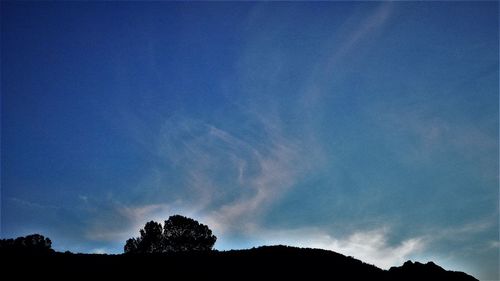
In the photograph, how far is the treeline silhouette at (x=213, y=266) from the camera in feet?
101

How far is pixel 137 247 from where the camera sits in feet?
225

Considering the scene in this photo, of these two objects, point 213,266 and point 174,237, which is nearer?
point 213,266

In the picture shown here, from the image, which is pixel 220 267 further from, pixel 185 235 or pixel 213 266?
pixel 185 235

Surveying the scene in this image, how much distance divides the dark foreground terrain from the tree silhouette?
98.0 ft

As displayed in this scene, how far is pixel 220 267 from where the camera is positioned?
3381cm

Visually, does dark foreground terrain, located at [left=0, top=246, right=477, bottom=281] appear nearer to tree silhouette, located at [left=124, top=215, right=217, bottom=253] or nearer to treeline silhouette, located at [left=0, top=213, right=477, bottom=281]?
treeline silhouette, located at [left=0, top=213, right=477, bottom=281]

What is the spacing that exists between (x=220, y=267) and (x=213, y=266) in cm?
75

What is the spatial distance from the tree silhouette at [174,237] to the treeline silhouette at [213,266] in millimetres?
29745

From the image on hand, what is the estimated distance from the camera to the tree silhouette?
6619 centimetres

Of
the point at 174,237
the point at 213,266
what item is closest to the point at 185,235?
the point at 174,237

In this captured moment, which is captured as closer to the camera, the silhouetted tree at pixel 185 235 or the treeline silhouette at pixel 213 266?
the treeline silhouette at pixel 213 266

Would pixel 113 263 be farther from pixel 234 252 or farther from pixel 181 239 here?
pixel 181 239

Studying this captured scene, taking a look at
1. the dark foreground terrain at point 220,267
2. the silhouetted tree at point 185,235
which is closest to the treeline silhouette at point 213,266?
the dark foreground terrain at point 220,267

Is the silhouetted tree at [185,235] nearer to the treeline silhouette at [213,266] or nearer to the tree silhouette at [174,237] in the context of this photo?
the tree silhouette at [174,237]
